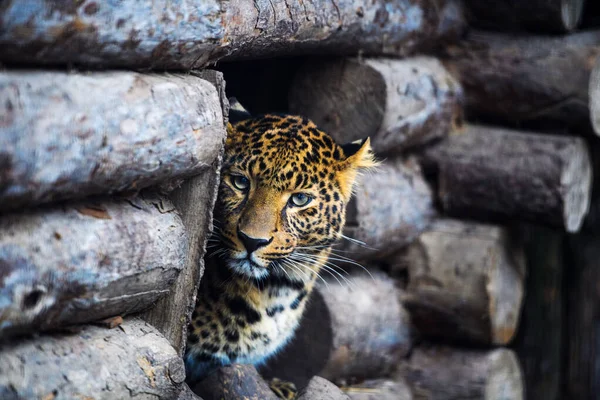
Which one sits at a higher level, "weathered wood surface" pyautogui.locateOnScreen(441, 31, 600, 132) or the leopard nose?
"weathered wood surface" pyautogui.locateOnScreen(441, 31, 600, 132)

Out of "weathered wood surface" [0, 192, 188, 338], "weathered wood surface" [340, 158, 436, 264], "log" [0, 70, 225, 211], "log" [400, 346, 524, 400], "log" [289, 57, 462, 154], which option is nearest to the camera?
"log" [0, 70, 225, 211]

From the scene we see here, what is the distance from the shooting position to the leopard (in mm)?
3643

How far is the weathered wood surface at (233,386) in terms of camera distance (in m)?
3.37

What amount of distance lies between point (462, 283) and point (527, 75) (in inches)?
55.4

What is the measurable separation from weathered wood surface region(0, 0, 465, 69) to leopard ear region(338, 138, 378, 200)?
528 millimetres

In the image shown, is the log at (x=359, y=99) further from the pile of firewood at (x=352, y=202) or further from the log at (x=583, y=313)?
the log at (x=583, y=313)

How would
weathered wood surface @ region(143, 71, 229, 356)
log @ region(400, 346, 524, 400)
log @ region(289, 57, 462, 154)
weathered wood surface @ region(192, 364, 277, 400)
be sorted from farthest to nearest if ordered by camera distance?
log @ region(400, 346, 524, 400) → log @ region(289, 57, 462, 154) → weathered wood surface @ region(192, 364, 277, 400) → weathered wood surface @ region(143, 71, 229, 356)

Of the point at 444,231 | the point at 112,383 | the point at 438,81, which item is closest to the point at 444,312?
the point at 444,231

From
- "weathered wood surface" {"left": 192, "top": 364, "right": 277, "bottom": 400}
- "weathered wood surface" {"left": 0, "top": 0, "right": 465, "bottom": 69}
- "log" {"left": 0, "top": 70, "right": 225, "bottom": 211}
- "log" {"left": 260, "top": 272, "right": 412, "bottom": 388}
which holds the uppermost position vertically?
"weathered wood surface" {"left": 0, "top": 0, "right": 465, "bottom": 69}

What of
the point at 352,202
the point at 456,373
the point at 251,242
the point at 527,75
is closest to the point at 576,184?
the point at 527,75

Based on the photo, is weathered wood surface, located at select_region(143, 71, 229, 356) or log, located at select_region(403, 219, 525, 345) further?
log, located at select_region(403, 219, 525, 345)

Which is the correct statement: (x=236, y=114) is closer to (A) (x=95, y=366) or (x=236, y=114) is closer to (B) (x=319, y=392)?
(B) (x=319, y=392)

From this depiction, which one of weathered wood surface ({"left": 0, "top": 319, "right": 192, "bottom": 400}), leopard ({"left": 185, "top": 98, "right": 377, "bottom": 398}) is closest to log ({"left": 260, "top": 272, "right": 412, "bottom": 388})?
leopard ({"left": 185, "top": 98, "right": 377, "bottom": 398})

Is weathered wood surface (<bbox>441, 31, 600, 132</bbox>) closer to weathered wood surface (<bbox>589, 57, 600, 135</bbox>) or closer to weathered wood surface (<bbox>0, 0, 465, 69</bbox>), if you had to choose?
weathered wood surface (<bbox>589, 57, 600, 135</bbox>)
